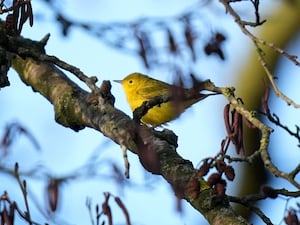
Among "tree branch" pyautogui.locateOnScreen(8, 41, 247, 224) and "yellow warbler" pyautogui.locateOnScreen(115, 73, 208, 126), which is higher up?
"yellow warbler" pyautogui.locateOnScreen(115, 73, 208, 126)

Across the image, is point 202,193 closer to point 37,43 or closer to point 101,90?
point 101,90

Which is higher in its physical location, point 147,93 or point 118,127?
point 147,93

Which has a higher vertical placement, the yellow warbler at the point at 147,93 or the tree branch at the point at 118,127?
the yellow warbler at the point at 147,93

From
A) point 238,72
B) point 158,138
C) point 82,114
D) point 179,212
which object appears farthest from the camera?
point 238,72

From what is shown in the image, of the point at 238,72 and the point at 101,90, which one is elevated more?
the point at 238,72

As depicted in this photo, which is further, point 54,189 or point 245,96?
point 245,96

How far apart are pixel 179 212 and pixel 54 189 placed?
3.52 feet

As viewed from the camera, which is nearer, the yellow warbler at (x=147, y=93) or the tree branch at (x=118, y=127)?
the tree branch at (x=118, y=127)

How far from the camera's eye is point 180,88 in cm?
201

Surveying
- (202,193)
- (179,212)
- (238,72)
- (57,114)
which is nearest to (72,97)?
(57,114)

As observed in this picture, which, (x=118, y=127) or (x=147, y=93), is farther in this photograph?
(x=147, y=93)

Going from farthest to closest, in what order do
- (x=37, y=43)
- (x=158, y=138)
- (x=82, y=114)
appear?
1. (x=37, y=43)
2. (x=82, y=114)
3. (x=158, y=138)

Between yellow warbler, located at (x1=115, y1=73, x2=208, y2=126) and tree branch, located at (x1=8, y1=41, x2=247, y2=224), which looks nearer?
tree branch, located at (x1=8, y1=41, x2=247, y2=224)

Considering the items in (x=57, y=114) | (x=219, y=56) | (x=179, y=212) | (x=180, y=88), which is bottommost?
Result: (x=179, y=212)
